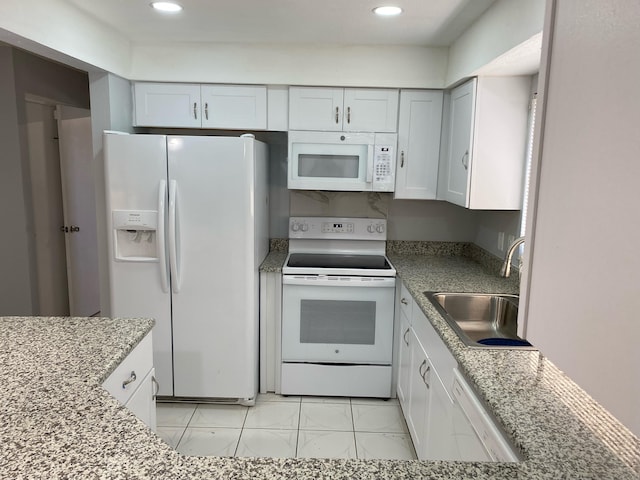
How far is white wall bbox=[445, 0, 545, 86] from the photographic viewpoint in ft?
5.68

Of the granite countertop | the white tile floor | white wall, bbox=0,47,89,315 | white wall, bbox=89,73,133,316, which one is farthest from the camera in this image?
white wall, bbox=0,47,89,315

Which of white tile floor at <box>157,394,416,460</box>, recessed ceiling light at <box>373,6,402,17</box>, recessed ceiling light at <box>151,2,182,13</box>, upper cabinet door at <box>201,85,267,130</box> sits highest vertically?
recessed ceiling light at <box>151,2,182,13</box>

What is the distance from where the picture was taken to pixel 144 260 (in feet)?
8.95

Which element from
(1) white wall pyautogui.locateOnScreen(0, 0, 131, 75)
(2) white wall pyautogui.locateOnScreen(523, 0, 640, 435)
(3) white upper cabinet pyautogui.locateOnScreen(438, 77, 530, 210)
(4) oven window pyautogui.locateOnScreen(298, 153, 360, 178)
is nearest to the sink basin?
(3) white upper cabinet pyautogui.locateOnScreen(438, 77, 530, 210)

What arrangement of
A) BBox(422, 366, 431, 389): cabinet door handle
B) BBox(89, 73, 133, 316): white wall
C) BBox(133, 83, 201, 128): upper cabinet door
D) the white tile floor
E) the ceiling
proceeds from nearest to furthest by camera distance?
BBox(422, 366, 431, 389): cabinet door handle → the ceiling → the white tile floor → BBox(89, 73, 133, 316): white wall → BBox(133, 83, 201, 128): upper cabinet door

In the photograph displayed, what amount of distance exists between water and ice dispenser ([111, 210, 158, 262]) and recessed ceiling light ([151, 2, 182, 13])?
106cm

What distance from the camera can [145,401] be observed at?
1827 millimetres

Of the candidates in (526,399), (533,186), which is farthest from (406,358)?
(533,186)

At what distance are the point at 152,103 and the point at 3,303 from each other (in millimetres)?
1942

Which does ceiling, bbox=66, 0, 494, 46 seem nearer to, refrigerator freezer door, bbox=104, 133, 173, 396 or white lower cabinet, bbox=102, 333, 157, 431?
refrigerator freezer door, bbox=104, 133, 173, 396

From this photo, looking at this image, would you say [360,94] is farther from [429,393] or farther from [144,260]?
[429,393]

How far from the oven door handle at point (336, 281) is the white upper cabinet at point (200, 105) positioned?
1030 mm

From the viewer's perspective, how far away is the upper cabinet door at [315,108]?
301 cm

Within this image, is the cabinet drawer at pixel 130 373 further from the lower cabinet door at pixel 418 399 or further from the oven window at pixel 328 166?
the oven window at pixel 328 166
